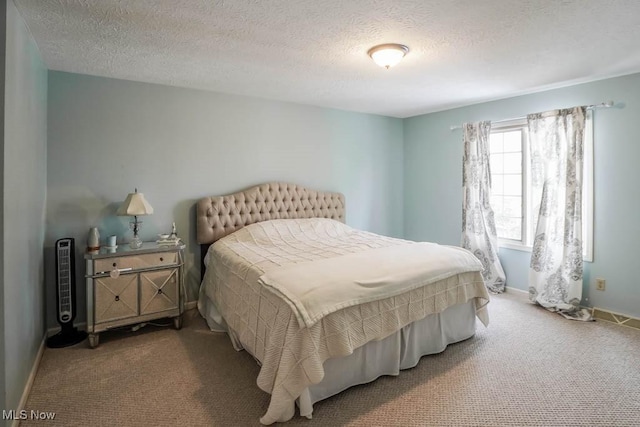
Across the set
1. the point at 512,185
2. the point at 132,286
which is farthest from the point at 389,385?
the point at 512,185

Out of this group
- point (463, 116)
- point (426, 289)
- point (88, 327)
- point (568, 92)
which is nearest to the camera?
point (426, 289)

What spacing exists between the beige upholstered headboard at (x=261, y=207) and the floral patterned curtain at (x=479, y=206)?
1.70 metres

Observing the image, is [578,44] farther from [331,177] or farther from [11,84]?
[11,84]

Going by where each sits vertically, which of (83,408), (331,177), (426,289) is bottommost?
(83,408)

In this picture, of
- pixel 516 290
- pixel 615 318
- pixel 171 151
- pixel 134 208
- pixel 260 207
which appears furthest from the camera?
pixel 516 290

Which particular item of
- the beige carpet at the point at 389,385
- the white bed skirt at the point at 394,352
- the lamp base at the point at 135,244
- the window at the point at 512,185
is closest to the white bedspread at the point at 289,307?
the white bed skirt at the point at 394,352

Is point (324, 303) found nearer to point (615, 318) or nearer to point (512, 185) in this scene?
point (615, 318)

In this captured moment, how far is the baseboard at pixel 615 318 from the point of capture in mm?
3125

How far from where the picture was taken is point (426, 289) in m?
2.42

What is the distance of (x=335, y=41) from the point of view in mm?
2387

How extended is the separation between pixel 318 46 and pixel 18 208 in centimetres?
227

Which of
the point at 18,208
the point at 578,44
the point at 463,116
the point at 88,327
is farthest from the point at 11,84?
the point at 463,116

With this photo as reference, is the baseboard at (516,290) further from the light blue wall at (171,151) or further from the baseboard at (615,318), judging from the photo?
the light blue wall at (171,151)

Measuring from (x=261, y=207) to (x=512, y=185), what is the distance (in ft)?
10.5
